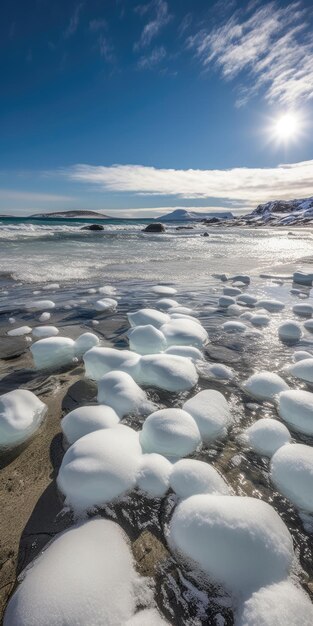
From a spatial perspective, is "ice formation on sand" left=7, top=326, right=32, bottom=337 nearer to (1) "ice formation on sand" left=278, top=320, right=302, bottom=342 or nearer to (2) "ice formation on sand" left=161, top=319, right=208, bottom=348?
(2) "ice formation on sand" left=161, top=319, right=208, bottom=348

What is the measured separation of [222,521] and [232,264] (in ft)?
26.0

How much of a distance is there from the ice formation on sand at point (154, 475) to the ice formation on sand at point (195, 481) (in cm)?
3

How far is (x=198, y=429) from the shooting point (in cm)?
165

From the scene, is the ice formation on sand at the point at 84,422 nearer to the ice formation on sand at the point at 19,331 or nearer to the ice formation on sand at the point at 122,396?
the ice formation on sand at the point at 122,396

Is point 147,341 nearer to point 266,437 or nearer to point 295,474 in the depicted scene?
point 266,437

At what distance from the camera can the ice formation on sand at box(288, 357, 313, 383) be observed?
2.30 meters

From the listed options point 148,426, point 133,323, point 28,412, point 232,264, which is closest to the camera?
point 148,426

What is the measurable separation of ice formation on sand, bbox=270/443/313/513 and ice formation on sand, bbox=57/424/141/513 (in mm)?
637

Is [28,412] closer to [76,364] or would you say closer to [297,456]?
[76,364]

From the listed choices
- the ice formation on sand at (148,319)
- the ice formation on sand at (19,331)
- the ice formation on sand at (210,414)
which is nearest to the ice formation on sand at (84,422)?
the ice formation on sand at (210,414)

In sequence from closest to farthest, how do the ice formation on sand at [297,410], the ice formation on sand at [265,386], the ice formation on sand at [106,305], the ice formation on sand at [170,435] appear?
the ice formation on sand at [170,435], the ice formation on sand at [297,410], the ice formation on sand at [265,386], the ice formation on sand at [106,305]

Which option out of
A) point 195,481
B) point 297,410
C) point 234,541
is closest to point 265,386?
point 297,410

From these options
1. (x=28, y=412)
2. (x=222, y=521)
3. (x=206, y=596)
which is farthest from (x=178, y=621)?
(x=28, y=412)

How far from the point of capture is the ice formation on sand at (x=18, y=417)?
164cm
